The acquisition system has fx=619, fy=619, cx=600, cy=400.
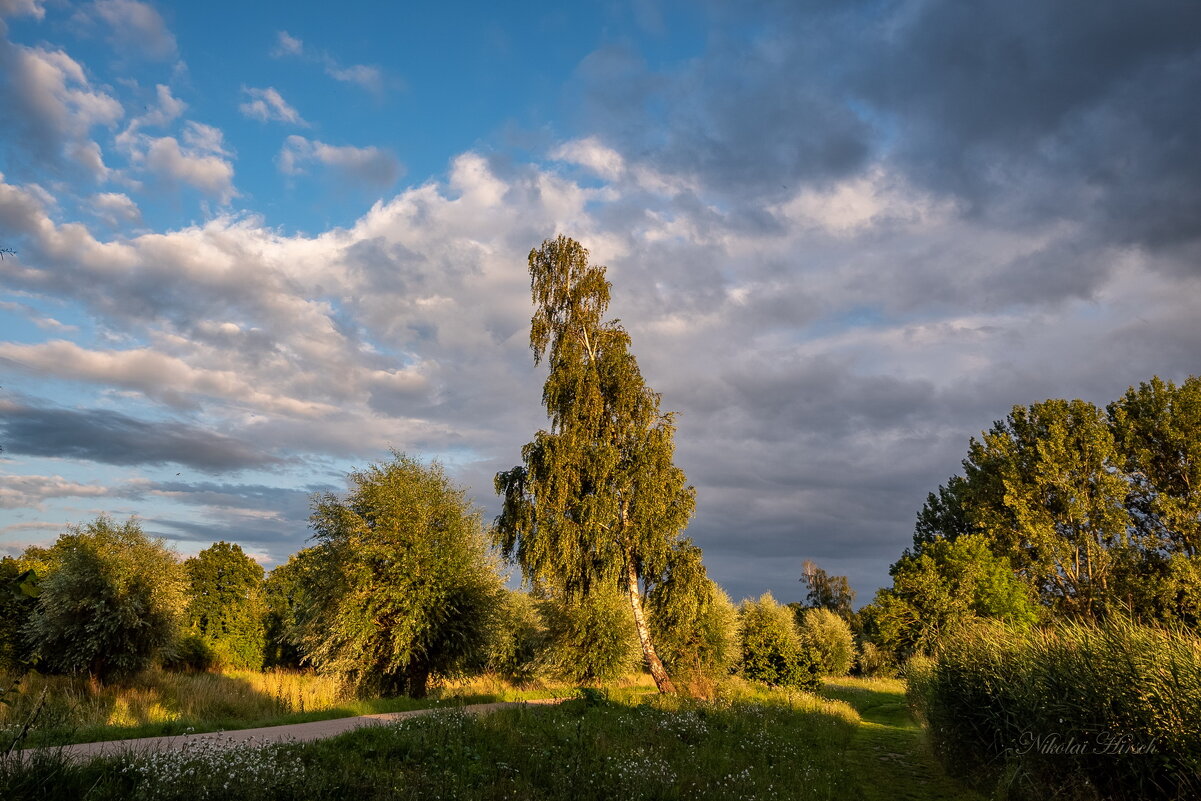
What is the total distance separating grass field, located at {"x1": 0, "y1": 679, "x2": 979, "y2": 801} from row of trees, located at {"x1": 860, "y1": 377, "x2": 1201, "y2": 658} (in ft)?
80.2

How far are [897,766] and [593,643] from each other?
1443 centimetres

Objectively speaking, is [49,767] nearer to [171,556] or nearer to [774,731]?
→ [774,731]

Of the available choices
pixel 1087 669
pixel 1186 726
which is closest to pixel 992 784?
pixel 1087 669

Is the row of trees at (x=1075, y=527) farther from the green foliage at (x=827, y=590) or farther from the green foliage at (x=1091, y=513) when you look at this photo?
the green foliage at (x=827, y=590)

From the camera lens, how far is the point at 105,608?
84.0ft

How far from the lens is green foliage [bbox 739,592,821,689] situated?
36594mm

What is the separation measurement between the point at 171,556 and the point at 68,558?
3.66 metres

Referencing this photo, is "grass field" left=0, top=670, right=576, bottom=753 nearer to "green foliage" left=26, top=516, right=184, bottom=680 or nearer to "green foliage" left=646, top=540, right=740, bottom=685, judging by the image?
"green foliage" left=26, top=516, right=184, bottom=680

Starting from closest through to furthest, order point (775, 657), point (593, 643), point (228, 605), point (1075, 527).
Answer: point (593, 643) < point (775, 657) < point (1075, 527) < point (228, 605)

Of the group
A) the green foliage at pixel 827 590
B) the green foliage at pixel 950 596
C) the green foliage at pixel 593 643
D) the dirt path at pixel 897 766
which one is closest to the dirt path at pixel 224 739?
the dirt path at pixel 897 766

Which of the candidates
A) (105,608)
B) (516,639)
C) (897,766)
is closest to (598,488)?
(897,766)

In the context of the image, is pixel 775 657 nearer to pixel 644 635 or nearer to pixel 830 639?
pixel 830 639

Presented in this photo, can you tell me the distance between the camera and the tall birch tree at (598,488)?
78.0 feet

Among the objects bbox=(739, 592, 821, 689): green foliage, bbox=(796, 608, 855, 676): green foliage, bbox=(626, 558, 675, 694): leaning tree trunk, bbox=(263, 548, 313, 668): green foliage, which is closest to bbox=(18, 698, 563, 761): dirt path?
bbox=(626, 558, 675, 694): leaning tree trunk
